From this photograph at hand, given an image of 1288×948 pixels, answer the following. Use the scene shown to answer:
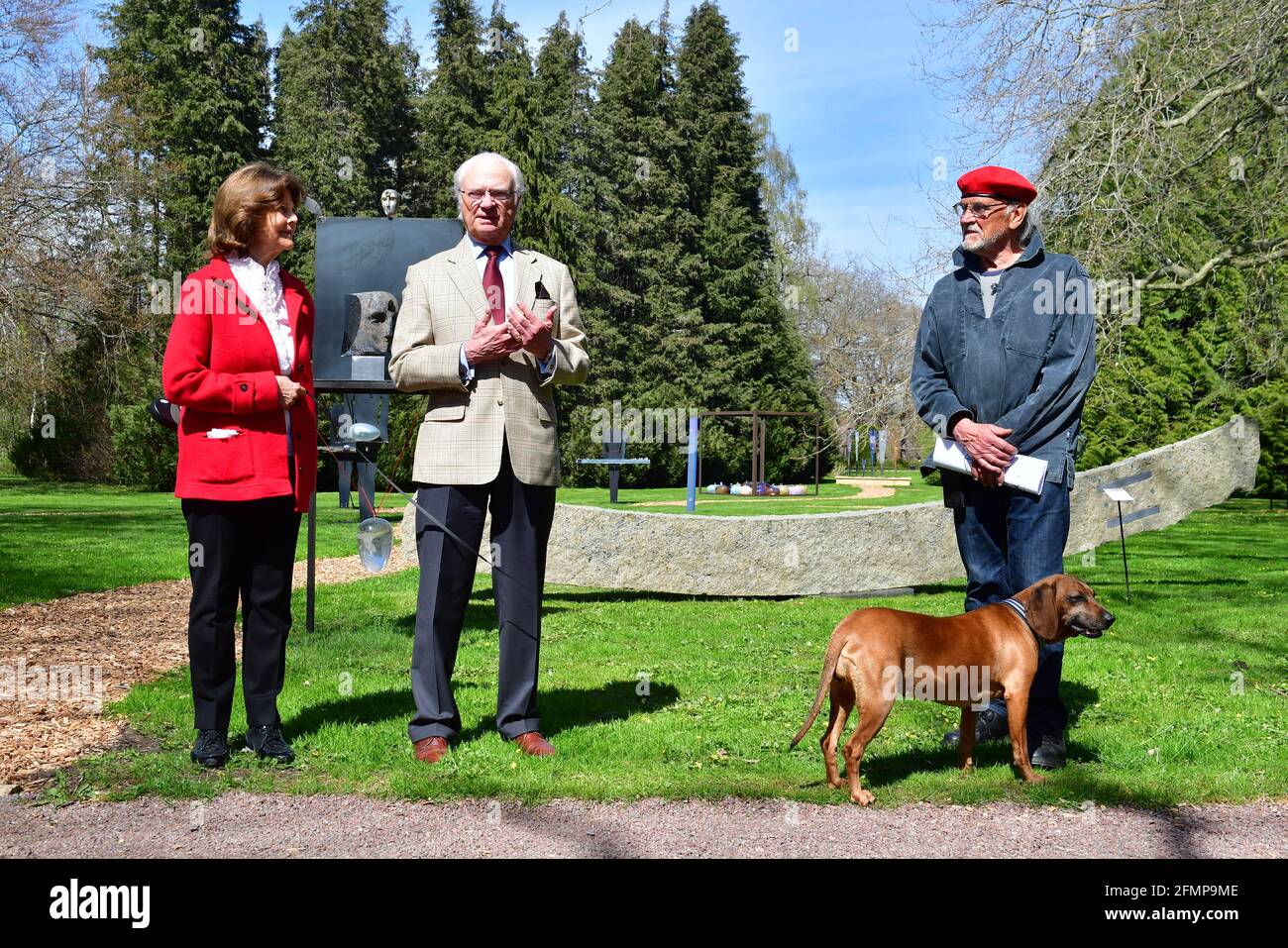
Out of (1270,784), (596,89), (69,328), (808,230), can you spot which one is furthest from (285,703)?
(808,230)

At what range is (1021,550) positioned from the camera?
465cm

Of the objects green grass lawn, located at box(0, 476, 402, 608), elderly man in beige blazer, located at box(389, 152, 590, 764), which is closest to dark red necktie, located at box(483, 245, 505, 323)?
elderly man in beige blazer, located at box(389, 152, 590, 764)

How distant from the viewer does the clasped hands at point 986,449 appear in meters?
4.48

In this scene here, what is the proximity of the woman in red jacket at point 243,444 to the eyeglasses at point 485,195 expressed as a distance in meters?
0.74

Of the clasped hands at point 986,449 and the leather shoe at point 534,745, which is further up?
the clasped hands at point 986,449

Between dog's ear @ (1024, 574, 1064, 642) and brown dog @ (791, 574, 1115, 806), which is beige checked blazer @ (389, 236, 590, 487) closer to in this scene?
brown dog @ (791, 574, 1115, 806)

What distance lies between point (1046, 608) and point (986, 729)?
92 centimetres

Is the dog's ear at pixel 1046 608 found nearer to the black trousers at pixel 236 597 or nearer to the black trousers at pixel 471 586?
the black trousers at pixel 471 586

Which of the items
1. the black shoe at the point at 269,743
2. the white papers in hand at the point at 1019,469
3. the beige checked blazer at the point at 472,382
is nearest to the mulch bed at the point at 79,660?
the black shoe at the point at 269,743

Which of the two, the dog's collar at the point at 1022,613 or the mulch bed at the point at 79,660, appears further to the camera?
the mulch bed at the point at 79,660

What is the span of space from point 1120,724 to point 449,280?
12.4ft

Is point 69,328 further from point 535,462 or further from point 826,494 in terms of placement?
point 535,462

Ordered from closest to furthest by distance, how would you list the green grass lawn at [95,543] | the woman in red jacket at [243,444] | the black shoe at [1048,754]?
the woman in red jacket at [243,444] < the black shoe at [1048,754] < the green grass lawn at [95,543]

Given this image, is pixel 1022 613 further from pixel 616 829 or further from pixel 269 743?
pixel 269 743
